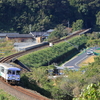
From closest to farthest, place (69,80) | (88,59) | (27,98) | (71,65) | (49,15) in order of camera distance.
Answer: (27,98)
(69,80)
(71,65)
(88,59)
(49,15)

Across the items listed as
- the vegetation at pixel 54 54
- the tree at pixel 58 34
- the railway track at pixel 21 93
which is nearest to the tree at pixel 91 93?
the railway track at pixel 21 93

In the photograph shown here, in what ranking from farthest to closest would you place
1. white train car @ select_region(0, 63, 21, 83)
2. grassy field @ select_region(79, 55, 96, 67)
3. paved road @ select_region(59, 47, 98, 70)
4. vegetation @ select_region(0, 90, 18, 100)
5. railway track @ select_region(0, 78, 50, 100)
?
grassy field @ select_region(79, 55, 96, 67)
paved road @ select_region(59, 47, 98, 70)
white train car @ select_region(0, 63, 21, 83)
vegetation @ select_region(0, 90, 18, 100)
railway track @ select_region(0, 78, 50, 100)

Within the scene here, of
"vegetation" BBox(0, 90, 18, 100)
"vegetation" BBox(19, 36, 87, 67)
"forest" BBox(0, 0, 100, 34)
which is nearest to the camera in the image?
"vegetation" BBox(0, 90, 18, 100)

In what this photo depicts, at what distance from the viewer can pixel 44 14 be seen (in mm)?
82375

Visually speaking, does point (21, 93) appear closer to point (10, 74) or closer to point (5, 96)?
point (5, 96)

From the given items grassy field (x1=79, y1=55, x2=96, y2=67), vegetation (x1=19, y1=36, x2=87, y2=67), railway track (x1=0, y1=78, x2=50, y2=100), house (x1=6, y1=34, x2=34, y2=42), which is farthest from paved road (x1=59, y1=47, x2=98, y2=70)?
railway track (x1=0, y1=78, x2=50, y2=100)

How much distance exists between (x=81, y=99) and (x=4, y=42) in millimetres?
51746

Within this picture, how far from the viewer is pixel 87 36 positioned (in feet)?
224

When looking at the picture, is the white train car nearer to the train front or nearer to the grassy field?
the train front

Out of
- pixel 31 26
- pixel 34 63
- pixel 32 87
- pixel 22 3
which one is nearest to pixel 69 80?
pixel 32 87

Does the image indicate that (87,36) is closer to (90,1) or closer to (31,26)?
(31,26)

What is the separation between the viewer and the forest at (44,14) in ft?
252

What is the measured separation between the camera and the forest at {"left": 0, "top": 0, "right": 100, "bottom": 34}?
7681cm

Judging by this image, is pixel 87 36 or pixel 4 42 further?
pixel 87 36
